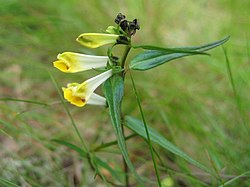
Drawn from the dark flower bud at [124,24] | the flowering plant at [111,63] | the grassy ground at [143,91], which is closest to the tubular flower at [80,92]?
the flowering plant at [111,63]

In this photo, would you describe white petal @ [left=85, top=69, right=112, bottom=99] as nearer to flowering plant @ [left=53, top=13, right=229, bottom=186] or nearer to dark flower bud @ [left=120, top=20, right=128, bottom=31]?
flowering plant @ [left=53, top=13, right=229, bottom=186]

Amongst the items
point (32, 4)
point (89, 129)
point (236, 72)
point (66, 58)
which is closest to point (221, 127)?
point (236, 72)

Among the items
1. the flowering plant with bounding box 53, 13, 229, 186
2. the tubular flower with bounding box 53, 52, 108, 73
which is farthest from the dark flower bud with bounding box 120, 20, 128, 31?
the tubular flower with bounding box 53, 52, 108, 73

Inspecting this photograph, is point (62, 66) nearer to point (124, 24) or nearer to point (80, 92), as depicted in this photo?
point (80, 92)

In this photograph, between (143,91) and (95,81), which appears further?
(143,91)

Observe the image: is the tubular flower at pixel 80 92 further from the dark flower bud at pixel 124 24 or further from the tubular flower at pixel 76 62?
the dark flower bud at pixel 124 24

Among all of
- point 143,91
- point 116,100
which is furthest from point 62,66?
point 143,91

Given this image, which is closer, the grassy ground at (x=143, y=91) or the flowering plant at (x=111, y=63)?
the flowering plant at (x=111, y=63)
